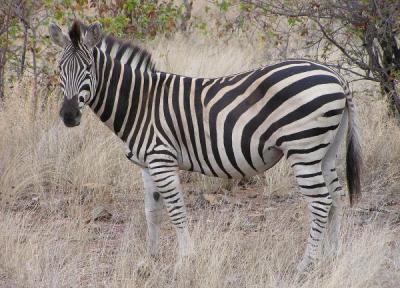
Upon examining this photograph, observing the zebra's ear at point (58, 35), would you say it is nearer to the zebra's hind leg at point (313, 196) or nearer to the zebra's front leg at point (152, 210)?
the zebra's front leg at point (152, 210)

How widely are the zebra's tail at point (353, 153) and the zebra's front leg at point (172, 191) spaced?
137 centimetres

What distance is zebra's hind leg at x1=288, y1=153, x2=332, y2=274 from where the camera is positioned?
5402mm

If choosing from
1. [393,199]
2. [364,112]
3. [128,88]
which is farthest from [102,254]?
[364,112]

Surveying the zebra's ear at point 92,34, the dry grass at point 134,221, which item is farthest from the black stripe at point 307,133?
the zebra's ear at point 92,34

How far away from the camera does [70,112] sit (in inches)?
219

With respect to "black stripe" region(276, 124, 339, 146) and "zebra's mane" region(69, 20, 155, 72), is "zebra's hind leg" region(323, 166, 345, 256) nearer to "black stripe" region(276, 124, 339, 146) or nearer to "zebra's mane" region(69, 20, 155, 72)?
"black stripe" region(276, 124, 339, 146)

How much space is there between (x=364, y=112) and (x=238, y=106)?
385 cm

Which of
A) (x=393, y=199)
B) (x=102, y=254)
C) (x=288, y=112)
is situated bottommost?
(x=102, y=254)

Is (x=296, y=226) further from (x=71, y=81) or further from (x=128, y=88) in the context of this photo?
(x=71, y=81)

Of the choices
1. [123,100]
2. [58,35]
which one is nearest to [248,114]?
[123,100]

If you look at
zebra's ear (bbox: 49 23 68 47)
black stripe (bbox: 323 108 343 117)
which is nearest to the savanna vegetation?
black stripe (bbox: 323 108 343 117)

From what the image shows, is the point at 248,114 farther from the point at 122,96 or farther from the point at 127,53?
the point at 127,53

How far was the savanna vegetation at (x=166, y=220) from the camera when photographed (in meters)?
5.43

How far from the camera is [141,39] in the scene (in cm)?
1122
